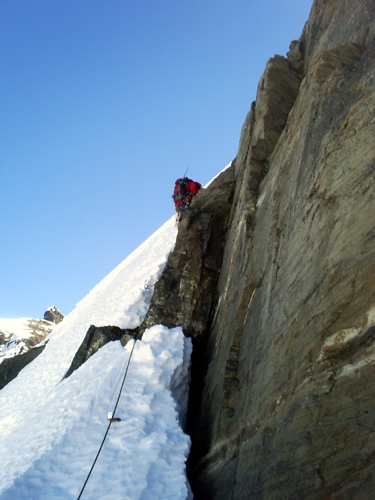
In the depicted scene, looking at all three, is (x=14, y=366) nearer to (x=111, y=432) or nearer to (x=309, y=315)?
(x=111, y=432)

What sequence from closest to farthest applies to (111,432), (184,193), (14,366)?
(111,432) < (184,193) < (14,366)

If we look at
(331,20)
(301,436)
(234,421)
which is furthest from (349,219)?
(331,20)

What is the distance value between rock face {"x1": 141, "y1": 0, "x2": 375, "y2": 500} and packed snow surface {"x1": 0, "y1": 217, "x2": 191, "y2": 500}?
838 millimetres

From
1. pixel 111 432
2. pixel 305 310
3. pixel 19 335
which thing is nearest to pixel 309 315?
pixel 305 310

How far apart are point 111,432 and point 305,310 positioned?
599cm

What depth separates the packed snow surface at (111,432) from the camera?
306 inches

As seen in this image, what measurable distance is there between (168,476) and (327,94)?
8286mm

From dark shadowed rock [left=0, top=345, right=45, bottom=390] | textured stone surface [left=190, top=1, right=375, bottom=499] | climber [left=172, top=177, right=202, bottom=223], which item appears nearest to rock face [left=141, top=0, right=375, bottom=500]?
textured stone surface [left=190, top=1, right=375, bottom=499]

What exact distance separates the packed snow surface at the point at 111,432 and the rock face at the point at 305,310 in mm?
838

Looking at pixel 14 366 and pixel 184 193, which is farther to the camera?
pixel 14 366

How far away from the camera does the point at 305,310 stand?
5754 millimetres

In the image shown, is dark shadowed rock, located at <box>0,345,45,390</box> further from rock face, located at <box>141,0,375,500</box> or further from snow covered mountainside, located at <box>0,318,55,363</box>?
rock face, located at <box>141,0,375,500</box>

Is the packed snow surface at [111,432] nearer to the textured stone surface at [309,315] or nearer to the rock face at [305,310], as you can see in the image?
the rock face at [305,310]

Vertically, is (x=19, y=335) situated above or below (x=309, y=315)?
above
